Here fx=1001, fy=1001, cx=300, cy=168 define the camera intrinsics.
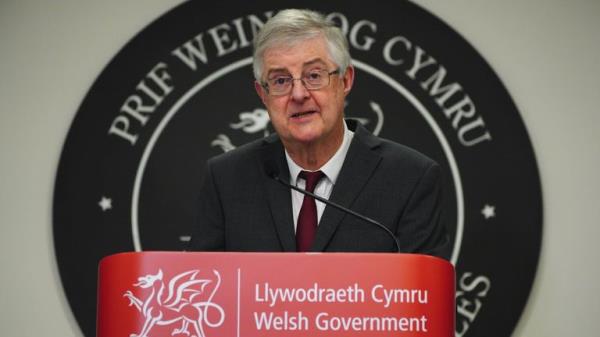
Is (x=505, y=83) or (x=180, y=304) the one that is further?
(x=505, y=83)

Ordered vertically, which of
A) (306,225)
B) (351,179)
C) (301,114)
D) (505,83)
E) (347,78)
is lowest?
(306,225)

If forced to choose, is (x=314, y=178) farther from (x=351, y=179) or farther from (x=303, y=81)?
(x=303, y=81)

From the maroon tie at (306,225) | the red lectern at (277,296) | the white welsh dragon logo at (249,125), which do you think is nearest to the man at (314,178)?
the maroon tie at (306,225)

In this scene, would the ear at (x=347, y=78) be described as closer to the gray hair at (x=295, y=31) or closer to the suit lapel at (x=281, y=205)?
the gray hair at (x=295, y=31)

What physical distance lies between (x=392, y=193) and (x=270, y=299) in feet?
2.34

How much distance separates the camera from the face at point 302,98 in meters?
2.58

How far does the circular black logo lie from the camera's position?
384 centimetres

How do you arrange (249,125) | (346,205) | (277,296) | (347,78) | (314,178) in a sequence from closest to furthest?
1. (277,296)
2. (346,205)
3. (314,178)
4. (347,78)
5. (249,125)

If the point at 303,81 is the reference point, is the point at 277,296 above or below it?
below

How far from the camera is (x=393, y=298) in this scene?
195cm

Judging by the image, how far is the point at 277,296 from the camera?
1943mm

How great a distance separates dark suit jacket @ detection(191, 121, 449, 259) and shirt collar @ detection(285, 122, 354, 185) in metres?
0.02

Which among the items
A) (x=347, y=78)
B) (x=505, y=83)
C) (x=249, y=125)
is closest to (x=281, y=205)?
(x=347, y=78)

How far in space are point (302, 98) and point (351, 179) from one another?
9.6 inches
